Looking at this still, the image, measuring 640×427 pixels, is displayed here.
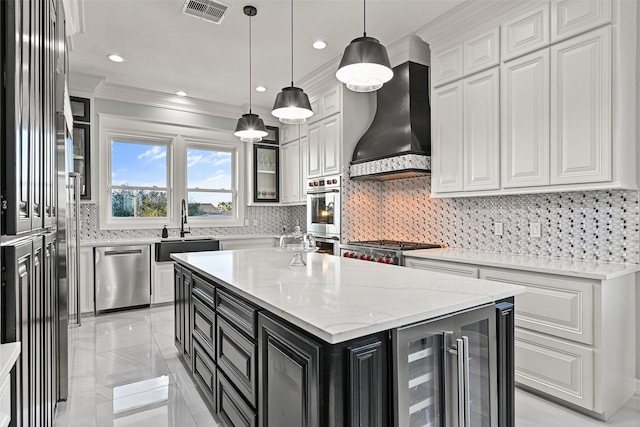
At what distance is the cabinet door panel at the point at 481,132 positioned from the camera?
3004mm

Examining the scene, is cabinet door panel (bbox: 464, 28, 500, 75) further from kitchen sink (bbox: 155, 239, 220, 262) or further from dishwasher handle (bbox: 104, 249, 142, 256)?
dishwasher handle (bbox: 104, 249, 142, 256)

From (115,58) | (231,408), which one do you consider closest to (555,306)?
(231,408)

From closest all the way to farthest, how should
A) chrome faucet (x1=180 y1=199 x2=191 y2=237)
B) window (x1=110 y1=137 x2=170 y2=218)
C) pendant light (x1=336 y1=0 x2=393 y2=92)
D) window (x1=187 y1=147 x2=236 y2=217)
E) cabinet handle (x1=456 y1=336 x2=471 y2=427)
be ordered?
cabinet handle (x1=456 y1=336 x2=471 y2=427) < pendant light (x1=336 y1=0 x2=393 y2=92) < window (x1=110 y1=137 x2=170 y2=218) < chrome faucet (x1=180 y1=199 x2=191 y2=237) < window (x1=187 y1=147 x2=236 y2=217)

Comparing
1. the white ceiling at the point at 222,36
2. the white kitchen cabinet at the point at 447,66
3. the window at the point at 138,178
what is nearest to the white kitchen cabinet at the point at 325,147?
the white ceiling at the point at 222,36

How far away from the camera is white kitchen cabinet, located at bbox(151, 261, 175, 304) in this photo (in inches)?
189

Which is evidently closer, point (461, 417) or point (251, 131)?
point (461, 417)

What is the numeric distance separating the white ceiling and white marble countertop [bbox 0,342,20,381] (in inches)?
111

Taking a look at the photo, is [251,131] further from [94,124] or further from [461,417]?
[94,124]

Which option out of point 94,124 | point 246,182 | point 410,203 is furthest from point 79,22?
point 410,203

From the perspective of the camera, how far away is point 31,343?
1.34 metres

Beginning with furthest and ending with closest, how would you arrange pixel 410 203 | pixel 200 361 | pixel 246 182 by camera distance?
pixel 246 182 < pixel 410 203 < pixel 200 361

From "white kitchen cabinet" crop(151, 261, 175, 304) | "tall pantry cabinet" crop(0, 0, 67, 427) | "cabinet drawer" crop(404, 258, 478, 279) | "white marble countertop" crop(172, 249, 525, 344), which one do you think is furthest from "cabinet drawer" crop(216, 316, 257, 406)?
"white kitchen cabinet" crop(151, 261, 175, 304)

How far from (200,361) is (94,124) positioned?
3.74 m

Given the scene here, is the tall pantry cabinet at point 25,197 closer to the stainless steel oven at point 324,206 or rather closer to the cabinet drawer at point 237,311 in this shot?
the cabinet drawer at point 237,311
